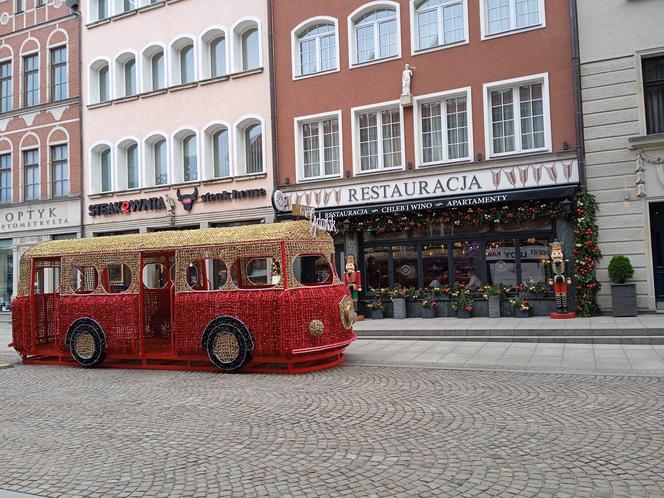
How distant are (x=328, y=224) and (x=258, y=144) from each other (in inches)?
384

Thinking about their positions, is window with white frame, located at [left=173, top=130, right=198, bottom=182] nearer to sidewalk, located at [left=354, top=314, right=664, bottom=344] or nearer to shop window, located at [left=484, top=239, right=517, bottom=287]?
sidewalk, located at [left=354, top=314, right=664, bottom=344]

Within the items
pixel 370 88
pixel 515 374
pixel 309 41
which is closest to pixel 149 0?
pixel 309 41

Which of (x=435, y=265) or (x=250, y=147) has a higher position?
(x=250, y=147)

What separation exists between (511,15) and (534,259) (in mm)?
6759

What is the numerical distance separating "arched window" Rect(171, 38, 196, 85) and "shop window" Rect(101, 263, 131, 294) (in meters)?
11.8

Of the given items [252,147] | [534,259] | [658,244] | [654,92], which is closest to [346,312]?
[534,259]

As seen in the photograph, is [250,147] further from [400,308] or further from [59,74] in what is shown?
[59,74]

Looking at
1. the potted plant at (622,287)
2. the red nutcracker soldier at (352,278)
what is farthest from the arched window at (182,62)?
the potted plant at (622,287)

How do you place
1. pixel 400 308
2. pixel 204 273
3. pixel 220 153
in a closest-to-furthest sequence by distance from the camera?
pixel 204 273 → pixel 400 308 → pixel 220 153

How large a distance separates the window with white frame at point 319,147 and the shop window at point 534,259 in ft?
20.1

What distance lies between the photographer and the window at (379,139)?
57.5 ft

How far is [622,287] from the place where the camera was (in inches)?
549

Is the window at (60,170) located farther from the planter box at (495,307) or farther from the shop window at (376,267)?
the planter box at (495,307)

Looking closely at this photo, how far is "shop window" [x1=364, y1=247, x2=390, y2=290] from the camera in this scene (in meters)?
17.6
